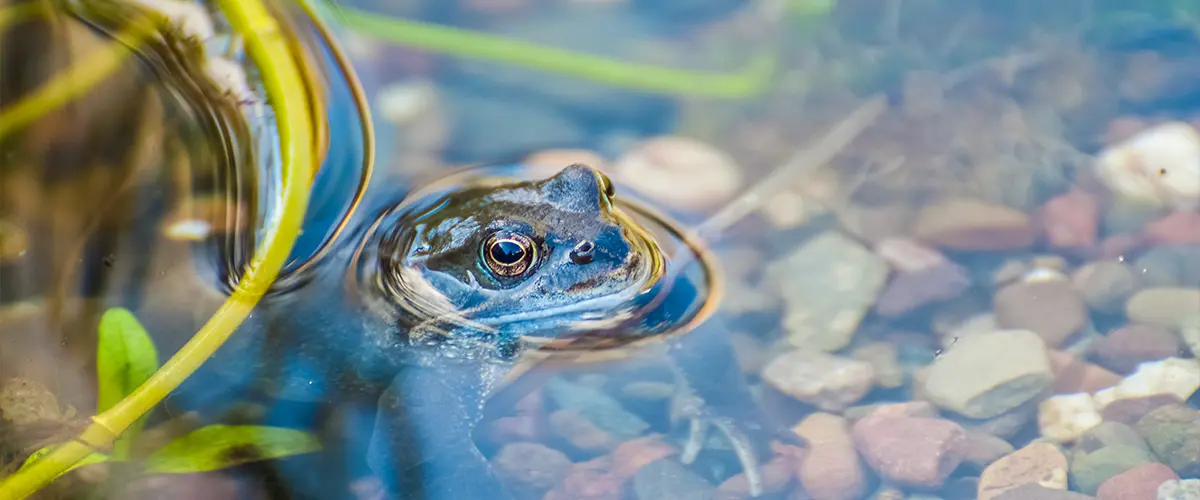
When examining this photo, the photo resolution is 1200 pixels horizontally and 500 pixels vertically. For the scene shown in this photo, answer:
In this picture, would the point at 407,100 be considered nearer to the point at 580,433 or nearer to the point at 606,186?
the point at 606,186

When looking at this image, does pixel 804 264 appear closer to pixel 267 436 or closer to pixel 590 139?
pixel 590 139

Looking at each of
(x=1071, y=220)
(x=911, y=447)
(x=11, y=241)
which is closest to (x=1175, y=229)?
(x=1071, y=220)

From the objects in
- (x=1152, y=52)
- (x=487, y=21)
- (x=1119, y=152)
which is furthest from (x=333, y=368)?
(x=1152, y=52)

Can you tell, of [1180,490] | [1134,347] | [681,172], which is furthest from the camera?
[681,172]

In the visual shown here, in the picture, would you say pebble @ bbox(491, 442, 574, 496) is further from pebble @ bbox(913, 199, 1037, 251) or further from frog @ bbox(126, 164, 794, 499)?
pebble @ bbox(913, 199, 1037, 251)

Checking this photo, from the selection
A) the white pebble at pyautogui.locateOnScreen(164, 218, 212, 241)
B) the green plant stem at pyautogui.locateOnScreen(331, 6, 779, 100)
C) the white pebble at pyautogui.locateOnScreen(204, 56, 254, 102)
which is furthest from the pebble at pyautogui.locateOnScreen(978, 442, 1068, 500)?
the white pebble at pyautogui.locateOnScreen(204, 56, 254, 102)

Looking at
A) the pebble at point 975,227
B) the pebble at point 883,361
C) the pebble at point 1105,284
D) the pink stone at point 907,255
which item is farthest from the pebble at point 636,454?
the pebble at point 1105,284
